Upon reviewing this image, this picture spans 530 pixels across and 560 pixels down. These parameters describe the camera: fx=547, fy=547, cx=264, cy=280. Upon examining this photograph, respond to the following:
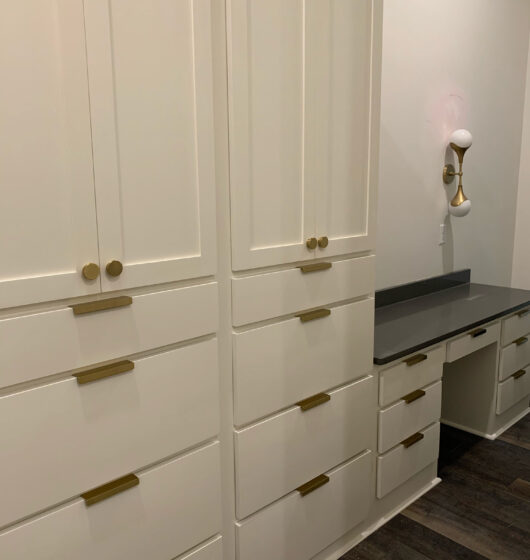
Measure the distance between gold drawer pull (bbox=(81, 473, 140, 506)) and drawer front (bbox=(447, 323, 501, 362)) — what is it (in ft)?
5.04

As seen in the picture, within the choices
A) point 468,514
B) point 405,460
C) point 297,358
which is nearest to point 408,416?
point 405,460

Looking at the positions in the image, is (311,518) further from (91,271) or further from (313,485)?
(91,271)

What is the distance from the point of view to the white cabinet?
1.43 metres

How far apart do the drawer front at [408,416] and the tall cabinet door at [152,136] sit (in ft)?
3.61

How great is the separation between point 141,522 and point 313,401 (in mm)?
654

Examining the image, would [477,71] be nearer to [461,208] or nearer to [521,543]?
[461,208]

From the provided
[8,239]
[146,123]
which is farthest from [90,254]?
[146,123]

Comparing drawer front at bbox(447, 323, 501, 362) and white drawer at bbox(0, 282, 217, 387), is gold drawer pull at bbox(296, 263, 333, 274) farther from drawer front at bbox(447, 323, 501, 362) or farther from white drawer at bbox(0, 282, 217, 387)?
drawer front at bbox(447, 323, 501, 362)

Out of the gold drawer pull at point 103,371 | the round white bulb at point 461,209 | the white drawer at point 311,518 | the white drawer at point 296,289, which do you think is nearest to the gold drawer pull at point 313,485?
the white drawer at point 311,518

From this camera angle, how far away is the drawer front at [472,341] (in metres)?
2.39

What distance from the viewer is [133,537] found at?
53.9 inches

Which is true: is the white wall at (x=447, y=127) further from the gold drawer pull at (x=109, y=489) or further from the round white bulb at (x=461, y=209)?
the gold drawer pull at (x=109, y=489)

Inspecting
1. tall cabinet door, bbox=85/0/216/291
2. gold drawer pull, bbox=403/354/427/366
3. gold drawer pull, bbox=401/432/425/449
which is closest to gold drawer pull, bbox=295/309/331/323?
tall cabinet door, bbox=85/0/216/291

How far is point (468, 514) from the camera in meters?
2.28
